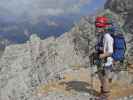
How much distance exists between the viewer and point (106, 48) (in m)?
17.6

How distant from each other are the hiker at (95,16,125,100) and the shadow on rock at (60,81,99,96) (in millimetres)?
2298

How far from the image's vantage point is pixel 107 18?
18.2 m

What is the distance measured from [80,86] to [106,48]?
514 centimetres

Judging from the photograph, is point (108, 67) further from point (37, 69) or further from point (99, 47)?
point (37, 69)

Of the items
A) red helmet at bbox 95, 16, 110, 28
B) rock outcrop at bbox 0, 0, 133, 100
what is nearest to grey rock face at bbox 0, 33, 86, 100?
rock outcrop at bbox 0, 0, 133, 100

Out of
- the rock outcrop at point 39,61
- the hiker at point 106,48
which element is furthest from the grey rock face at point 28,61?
the hiker at point 106,48

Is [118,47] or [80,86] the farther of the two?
[80,86]

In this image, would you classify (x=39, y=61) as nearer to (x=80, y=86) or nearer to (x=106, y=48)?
(x=80, y=86)

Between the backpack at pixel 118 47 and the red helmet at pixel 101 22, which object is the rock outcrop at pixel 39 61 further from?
the red helmet at pixel 101 22

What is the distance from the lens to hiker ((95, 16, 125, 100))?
1759cm

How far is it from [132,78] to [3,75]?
33999 millimetres

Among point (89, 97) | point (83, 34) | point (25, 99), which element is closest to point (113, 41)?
point (89, 97)

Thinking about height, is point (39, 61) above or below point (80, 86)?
above

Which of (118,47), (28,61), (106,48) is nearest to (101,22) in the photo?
(106,48)
